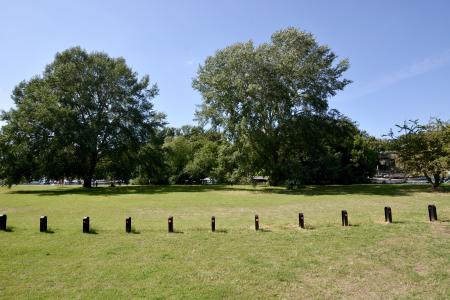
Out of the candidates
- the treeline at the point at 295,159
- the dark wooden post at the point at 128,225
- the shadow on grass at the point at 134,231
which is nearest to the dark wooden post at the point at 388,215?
the shadow on grass at the point at 134,231

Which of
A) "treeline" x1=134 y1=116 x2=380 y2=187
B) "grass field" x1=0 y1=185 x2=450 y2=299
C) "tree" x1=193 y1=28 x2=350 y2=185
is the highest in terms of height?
"tree" x1=193 y1=28 x2=350 y2=185

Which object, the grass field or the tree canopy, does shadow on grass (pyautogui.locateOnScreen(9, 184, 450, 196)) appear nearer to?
the tree canopy

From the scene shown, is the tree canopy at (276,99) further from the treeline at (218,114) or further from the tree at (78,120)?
the tree at (78,120)

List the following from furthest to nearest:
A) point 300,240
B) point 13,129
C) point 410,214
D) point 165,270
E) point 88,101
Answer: point 88,101
point 13,129
point 410,214
point 300,240
point 165,270

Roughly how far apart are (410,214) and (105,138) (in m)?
36.0

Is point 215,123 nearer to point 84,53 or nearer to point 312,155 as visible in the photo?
point 312,155

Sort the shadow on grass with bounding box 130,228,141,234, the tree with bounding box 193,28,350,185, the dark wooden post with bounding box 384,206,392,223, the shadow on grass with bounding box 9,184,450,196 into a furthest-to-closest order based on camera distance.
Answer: the tree with bounding box 193,28,350,185 → the shadow on grass with bounding box 9,184,450,196 → the dark wooden post with bounding box 384,206,392,223 → the shadow on grass with bounding box 130,228,141,234

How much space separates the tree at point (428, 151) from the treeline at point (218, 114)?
11.5 feet

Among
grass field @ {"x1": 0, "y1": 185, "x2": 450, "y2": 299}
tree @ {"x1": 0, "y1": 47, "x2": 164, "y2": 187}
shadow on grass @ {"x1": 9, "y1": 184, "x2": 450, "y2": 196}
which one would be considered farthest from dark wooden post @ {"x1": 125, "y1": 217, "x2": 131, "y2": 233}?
tree @ {"x1": 0, "y1": 47, "x2": 164, "y2": 187}

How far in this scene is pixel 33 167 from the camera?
1518 inches

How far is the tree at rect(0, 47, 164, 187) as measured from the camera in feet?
124

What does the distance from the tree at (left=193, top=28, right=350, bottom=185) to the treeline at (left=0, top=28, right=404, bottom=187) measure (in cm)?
11

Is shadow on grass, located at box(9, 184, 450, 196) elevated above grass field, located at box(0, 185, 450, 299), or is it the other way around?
shadow on grass, located at box(9, 184, 450, 196)

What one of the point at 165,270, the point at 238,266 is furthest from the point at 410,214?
the point at 165,270
